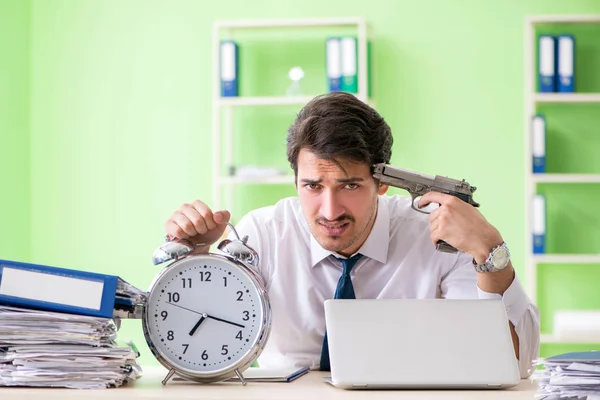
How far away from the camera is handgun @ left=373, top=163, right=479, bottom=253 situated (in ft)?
5.73

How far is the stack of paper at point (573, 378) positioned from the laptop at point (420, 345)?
0.12m

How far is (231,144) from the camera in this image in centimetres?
428

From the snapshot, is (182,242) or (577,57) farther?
Result: (577,57)

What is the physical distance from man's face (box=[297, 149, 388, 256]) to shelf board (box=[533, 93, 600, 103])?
231 cm

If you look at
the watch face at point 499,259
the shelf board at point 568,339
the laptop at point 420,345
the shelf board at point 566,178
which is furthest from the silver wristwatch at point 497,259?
the shelf board at point 566,178

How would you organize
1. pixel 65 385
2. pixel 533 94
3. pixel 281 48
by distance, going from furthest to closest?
pixel 281 48 < pixel 533 94 < pixel 65 385

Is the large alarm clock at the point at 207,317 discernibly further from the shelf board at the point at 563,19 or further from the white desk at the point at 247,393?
the shelf board at the point at 563,19

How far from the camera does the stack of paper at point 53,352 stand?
1.45m

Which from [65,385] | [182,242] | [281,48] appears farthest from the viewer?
[281,48]

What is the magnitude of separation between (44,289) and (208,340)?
0.29 m

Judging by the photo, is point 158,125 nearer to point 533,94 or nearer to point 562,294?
point 533,94

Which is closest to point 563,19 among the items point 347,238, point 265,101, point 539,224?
point 539,224

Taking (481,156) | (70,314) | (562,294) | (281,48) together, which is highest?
(281,48)

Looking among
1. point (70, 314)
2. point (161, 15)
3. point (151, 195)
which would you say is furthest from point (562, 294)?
point (70, 314)
